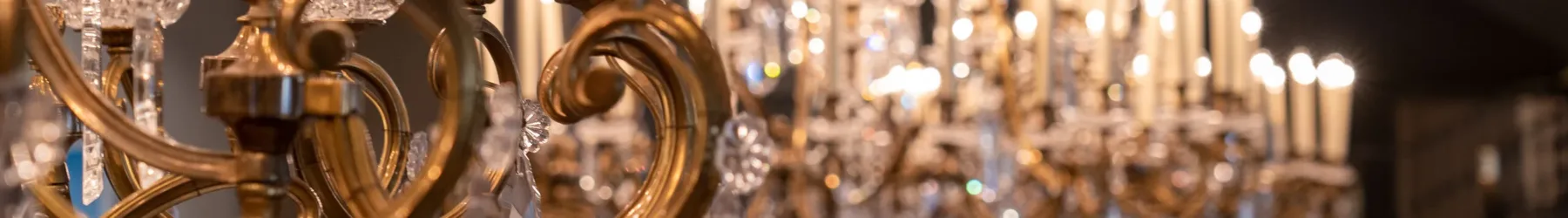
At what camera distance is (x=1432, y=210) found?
3576 millimetres

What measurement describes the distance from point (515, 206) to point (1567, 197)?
11.4 feet

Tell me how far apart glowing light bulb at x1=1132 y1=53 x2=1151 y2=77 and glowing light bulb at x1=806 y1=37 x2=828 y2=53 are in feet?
2.44

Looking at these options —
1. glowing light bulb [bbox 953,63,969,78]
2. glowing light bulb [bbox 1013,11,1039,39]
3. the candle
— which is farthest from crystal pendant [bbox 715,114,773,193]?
the candle

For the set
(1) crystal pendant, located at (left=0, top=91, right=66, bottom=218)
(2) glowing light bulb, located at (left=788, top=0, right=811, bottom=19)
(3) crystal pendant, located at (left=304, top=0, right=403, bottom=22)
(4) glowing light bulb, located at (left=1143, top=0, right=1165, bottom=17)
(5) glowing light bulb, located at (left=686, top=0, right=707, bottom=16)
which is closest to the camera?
(1) crystal pendant, located at (left=0, top=91, right=66, bottom=218)

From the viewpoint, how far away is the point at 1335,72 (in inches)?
124

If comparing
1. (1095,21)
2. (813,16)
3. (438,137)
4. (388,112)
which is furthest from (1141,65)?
(438,137)

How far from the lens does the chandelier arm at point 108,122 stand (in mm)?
408

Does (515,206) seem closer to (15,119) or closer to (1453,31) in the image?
(15,119)

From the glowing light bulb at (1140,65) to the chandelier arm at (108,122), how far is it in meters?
2.06

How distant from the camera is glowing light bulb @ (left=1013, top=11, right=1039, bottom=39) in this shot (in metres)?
2.16

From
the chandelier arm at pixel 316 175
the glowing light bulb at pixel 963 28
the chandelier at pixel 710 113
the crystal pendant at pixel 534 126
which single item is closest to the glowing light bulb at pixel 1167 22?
the chandelier at pixel 710 113

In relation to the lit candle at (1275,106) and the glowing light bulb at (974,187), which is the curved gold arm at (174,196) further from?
the lit candle at (1275,106)

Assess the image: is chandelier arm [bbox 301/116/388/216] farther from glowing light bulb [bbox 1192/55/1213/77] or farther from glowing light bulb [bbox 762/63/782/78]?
glowing light bulb [bbox 1192/55/1213/77]

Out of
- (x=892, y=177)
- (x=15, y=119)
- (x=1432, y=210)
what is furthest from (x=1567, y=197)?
(x=15, y=119)
